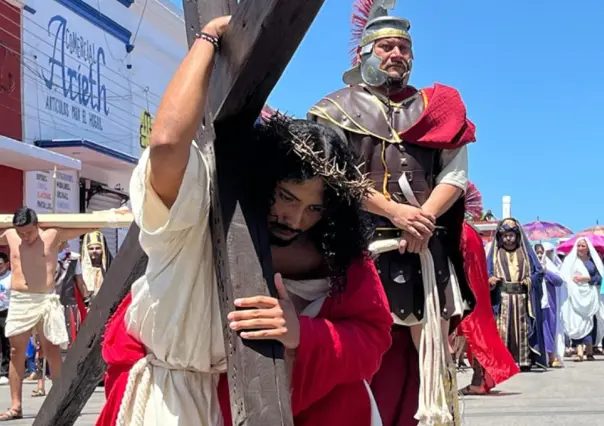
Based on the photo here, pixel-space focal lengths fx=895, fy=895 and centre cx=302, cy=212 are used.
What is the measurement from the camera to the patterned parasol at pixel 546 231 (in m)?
23.7

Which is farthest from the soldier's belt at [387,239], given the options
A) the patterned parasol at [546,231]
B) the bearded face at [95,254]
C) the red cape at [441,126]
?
the patterned parasol at [546,231]

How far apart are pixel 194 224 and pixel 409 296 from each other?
6.02ft

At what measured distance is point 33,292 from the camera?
310 inches

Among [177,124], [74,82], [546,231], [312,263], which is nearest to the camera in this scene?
[177,124]

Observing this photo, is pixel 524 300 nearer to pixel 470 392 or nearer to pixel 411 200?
pixel 470 392

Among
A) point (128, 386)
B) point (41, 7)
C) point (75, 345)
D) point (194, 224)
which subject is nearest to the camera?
point (194, 224)

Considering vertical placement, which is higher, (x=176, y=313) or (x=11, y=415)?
(x=176, y=313)

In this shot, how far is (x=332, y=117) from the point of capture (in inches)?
153

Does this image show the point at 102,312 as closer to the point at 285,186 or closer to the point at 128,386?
the point at 128,386

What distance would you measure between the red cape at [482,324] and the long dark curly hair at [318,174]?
6.72 feet

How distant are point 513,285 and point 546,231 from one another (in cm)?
1328

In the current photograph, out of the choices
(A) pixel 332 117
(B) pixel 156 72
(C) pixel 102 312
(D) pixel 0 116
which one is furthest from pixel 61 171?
(C) pixel 102 312

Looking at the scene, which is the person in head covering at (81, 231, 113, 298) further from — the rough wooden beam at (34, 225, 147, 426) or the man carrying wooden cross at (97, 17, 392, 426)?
the man carrying wooden cross at (97, 17, 392, 426)

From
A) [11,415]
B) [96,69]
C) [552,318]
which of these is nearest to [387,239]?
[11,415]
